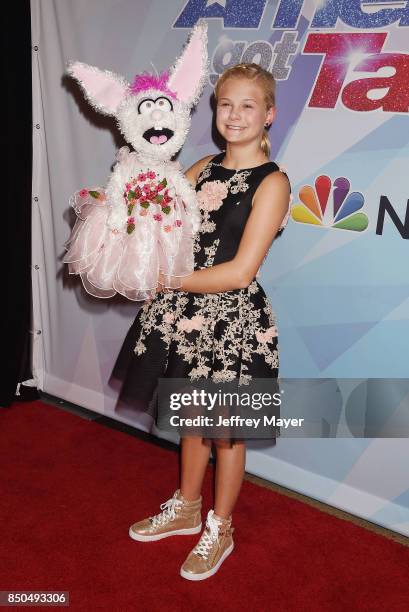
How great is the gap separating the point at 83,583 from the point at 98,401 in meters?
1.21

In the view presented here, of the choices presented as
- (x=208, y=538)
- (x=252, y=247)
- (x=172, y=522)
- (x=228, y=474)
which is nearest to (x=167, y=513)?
(x=172, y=522)

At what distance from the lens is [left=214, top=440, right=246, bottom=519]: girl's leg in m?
1.92

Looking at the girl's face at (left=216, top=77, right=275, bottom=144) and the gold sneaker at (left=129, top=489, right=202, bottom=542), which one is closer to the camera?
the girl's face at (left=216, top=77, right=275, bottom=144)

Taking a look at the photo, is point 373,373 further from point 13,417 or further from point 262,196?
point 13,417

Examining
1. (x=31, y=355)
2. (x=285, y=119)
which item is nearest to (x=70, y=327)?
(x=31, y=355)

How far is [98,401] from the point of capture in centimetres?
296

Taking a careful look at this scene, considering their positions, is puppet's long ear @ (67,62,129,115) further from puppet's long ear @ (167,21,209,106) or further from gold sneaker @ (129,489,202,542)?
gold sneaker @ (129,489,202,542)

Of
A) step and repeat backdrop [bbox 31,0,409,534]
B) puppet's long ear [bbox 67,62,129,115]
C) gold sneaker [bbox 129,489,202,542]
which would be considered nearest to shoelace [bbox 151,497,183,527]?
gold sneaker [bbox 129,489,202,542]

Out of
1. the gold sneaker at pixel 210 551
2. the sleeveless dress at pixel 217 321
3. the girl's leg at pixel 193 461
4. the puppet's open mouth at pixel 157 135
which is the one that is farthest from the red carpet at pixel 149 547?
the puppet's open mouth at pixel 157 135

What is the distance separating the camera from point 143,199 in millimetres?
1695

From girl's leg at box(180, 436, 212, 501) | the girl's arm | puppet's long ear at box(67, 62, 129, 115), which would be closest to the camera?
the girl's arm

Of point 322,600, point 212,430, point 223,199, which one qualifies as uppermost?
point 223,199

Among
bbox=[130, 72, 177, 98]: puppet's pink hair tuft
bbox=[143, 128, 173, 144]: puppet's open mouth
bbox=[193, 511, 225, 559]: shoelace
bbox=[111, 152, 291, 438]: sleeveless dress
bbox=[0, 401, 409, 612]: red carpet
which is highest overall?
bbox=[130, 72, 177, 98]: puppet's pink hair tuft

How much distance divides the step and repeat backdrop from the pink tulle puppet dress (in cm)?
51
